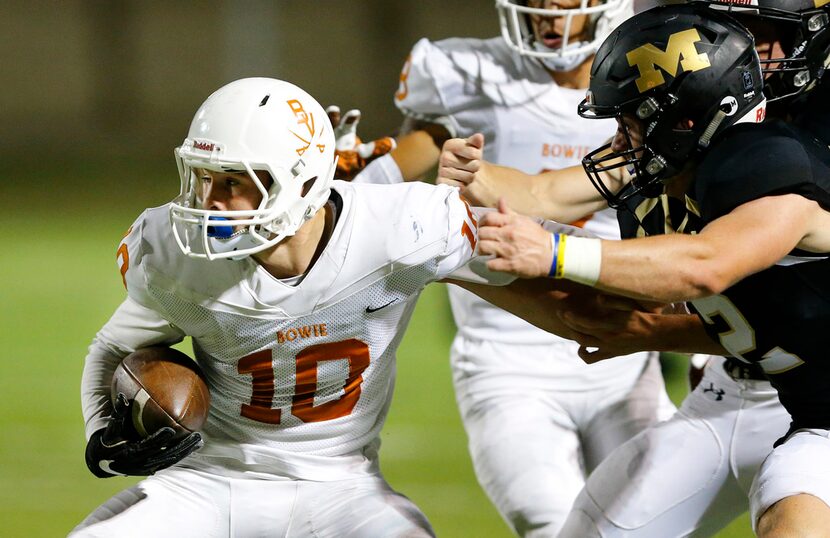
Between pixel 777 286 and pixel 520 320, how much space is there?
4.41 ft

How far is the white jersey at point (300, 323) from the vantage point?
287 centimetres

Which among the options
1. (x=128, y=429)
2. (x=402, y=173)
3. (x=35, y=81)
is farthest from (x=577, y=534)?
(x=35, y=81)

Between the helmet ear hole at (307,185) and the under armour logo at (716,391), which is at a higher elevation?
the helmet ear hole at (307,185)

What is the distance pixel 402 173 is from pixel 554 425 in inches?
40.9

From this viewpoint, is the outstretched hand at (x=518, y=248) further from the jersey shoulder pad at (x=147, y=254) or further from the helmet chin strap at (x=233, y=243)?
the jersey shoulder pad at (x=147, y=254)

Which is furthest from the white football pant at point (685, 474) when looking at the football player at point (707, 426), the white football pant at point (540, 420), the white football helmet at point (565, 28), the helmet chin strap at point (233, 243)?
the white football helmet at point (565, 28)

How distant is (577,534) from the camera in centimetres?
326

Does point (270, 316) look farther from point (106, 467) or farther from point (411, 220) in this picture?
point (106, 467)

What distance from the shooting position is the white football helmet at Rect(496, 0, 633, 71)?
4.07m

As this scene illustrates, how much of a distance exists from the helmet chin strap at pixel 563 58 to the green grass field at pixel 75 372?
1614mm

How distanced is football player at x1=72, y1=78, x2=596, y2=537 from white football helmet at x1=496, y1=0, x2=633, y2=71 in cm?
126

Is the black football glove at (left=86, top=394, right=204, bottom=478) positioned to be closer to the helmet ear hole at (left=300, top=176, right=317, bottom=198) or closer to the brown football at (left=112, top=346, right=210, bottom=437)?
the brown football at (left=112, top=346, right=210, bottom=437)

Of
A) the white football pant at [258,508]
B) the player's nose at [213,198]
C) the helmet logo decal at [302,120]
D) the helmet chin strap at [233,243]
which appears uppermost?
the helmet logo decal at [302,120]

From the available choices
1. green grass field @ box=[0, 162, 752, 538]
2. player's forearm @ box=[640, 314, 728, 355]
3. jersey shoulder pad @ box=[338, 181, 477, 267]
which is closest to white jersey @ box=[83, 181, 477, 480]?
jersey shoulder pad @ box=[338, 181, 477, 267]
